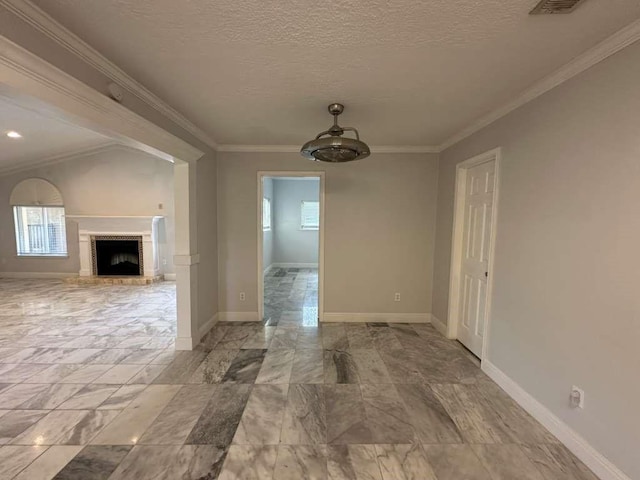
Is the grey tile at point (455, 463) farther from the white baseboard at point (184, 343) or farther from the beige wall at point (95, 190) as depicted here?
the beige wall at point (95, 190)

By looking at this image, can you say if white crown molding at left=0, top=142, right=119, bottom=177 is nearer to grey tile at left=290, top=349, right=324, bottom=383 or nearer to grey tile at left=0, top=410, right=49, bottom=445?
grey tile at left=0, top=410, right=49, bottom=445

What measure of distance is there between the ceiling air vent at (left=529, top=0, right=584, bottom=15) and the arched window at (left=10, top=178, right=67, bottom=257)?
8486 millimetres

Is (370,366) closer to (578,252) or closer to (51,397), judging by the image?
(578,252)

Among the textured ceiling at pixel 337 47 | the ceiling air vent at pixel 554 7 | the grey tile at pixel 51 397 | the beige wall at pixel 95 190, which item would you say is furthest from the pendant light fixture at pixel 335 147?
the beige wall at pixel 95 190

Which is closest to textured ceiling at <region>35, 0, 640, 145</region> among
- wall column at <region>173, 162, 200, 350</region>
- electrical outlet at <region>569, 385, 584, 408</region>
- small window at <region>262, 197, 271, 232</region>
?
wall column at <region>173, 162, 200, 350</region>

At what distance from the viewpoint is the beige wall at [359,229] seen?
3.65m

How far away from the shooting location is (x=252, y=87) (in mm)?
1991

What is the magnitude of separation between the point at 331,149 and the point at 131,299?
476cm

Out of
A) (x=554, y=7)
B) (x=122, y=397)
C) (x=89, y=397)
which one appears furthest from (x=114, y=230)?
(x=554, y=7)

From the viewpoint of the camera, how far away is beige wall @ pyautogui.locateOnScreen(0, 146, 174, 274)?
20.4 feet

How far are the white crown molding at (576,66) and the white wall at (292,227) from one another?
587 centimetres

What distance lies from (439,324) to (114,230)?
681cm

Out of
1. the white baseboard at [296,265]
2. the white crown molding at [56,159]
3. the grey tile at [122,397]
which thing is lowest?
the grey tile at [122,397]

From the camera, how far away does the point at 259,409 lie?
2049mm
